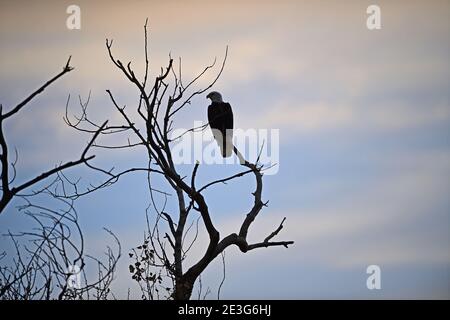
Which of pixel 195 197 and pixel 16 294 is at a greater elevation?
pixel 195 197

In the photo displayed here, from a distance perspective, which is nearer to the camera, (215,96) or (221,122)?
(221,122)

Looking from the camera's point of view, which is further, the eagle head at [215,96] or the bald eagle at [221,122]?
the eagle head at [215,96]

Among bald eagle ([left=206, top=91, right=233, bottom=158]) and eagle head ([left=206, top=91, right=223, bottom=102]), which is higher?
eagle head ([left=206, top=91, right=223, bottom=102])

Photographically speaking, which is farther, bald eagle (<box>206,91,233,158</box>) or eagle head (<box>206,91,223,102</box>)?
eagle head (<box>206,91,223,102</box>)

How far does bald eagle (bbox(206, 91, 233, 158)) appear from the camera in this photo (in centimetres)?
663

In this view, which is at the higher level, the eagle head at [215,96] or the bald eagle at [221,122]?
the eagle head at [215,96]

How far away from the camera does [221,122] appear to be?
717 centimetres

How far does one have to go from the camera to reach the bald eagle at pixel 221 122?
663cm

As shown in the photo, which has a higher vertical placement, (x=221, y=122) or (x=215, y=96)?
(x=215, y=96)
